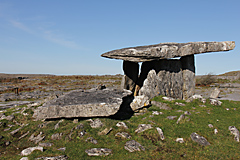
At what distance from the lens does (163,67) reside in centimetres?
1706

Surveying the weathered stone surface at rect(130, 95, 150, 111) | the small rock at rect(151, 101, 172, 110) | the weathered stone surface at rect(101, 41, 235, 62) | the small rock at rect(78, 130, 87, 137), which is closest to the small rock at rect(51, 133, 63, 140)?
the small rock at rect(78, 130, 87, 137)

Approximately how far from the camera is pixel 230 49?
1611 cm

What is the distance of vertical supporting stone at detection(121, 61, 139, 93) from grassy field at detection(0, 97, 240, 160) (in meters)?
4.68

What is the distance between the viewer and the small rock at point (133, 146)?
28.5 feet

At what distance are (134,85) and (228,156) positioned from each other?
11374 mm

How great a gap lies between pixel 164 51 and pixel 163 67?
6.48 feet

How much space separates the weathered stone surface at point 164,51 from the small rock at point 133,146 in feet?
25.8

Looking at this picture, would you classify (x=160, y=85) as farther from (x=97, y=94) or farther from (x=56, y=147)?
(x=56, y=147)

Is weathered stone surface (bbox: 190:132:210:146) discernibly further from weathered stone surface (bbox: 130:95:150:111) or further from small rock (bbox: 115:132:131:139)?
weathered stone surface (bbox: 130:95:150:111)

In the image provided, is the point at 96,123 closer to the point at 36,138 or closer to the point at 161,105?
the point at 36,138

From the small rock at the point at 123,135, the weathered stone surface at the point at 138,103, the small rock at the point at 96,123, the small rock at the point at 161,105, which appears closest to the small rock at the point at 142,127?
the small rock at the point at 123,135

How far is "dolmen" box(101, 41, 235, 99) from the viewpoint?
1547cm

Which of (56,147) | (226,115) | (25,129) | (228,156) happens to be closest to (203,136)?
(228,156)

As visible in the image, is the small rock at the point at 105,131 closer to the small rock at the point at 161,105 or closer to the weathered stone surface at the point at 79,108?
A: the weathered stone surface at the point at 79,108
